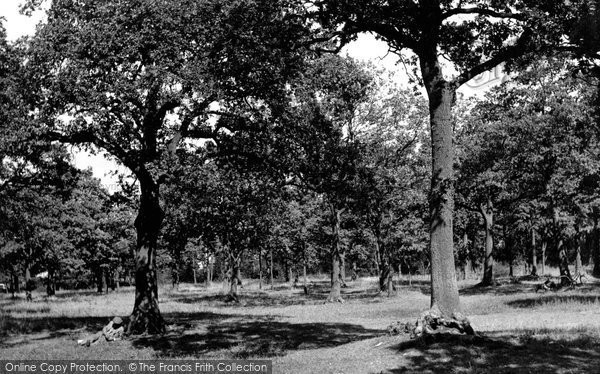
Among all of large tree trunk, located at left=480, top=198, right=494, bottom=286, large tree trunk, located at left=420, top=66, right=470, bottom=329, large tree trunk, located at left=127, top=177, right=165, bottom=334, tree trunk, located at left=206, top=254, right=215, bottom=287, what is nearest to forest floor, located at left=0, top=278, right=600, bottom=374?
large tree trunk, located at left=420, top=66, right=470, bottom=329

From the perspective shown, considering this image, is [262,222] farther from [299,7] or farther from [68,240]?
[299,7]

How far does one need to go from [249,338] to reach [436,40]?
11.8 metres

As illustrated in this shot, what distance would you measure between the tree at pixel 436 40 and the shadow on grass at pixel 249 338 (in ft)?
16.6

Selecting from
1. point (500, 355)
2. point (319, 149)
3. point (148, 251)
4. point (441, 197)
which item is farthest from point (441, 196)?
point (148, 251)

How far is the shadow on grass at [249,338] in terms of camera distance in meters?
15.2

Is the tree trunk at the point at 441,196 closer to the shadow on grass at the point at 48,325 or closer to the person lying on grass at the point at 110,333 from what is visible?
the person lying on grass at the point at 110,333

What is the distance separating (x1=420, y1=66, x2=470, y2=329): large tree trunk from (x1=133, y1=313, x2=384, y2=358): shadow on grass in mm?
4672

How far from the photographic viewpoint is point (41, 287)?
10250 centimetres

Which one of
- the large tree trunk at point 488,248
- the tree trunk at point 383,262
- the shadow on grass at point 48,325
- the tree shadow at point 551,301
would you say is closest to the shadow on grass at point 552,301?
the tree shadow at point 551,301

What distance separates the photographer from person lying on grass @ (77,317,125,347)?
17766 mm

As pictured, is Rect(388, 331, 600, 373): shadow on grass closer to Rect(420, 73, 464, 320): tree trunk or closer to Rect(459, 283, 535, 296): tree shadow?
Rect(420, 73, 464, 320): tree trunk

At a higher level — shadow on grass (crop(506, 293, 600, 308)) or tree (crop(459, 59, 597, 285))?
tree (crop(459, 59, 597, 285))

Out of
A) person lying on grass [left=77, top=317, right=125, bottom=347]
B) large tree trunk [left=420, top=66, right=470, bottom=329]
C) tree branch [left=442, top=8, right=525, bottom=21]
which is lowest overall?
person lying on grass [left=77, top=317, right=125, bottom=347]

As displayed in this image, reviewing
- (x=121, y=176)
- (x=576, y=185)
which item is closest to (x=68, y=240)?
(x=121, y=176)
